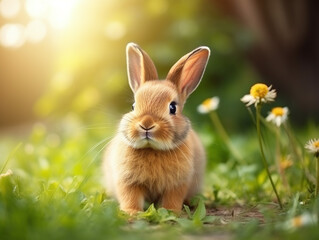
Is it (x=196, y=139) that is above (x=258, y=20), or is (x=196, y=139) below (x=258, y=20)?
below

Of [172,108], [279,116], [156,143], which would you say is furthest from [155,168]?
[279,116]

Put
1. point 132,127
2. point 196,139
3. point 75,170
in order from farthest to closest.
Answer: point 75,170 < point 196,139 < point 132,127

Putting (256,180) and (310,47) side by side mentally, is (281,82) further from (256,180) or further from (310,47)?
(256,180)

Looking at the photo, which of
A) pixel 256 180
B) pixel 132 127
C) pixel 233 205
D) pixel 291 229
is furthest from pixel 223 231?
pixel 256 180

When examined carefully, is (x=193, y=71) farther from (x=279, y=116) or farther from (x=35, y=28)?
(x=35, y=28)

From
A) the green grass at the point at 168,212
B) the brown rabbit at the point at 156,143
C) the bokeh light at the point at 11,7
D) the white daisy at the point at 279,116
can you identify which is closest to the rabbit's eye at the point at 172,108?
the brown rabbit at the point at 156,143

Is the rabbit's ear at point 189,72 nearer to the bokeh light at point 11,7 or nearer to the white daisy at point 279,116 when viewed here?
the white daisy at point 279,116

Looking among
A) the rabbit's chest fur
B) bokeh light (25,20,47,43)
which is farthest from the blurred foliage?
the rabbit's chest fur
